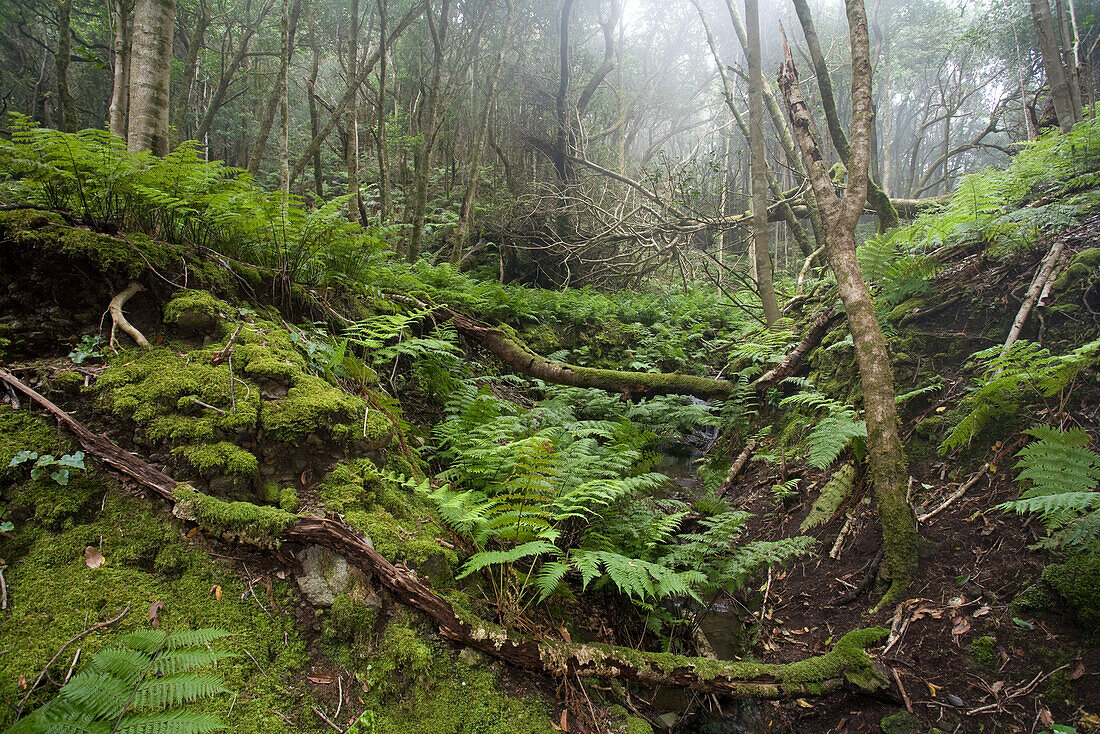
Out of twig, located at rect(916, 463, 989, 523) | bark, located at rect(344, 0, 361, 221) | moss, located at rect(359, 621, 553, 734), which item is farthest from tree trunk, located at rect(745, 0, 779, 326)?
moss, located at rect(359, 621, 553, 734)

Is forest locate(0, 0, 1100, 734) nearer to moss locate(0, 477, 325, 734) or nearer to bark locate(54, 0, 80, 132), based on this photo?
moss locate(0, 477, 325, 734)

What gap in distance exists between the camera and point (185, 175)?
316 cm

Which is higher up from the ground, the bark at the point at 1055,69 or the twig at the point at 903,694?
the bark at the point at 1055,69

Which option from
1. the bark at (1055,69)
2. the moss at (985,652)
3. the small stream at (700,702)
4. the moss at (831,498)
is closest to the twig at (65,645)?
the small stream at (700,702)

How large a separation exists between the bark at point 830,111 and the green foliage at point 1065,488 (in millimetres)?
5150

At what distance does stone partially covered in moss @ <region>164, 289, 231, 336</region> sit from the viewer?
2906 millimetres

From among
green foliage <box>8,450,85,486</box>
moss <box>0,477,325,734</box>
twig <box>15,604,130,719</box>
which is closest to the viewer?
twig <box>15,604,130,719</box>

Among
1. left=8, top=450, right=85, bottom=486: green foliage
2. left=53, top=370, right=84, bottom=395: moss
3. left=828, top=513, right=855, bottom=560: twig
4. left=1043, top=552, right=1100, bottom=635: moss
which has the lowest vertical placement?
left=828, top=513, right=855, bottom=560: twig

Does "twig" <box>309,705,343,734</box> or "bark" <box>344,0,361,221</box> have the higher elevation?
"bark" <box>344,0,361,221</box>

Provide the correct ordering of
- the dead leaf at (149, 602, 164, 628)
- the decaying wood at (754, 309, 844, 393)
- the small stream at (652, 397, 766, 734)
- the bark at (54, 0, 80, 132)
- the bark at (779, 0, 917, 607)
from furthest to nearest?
the bark at (54, 0, 80, 132) < the decaying wood at (754, 309, 844, 393) < the bark at (779, 0, 917, 607) < the small stream at (652, 397, 766, 734) < the dead leaf at (149, 602, 164, 628)

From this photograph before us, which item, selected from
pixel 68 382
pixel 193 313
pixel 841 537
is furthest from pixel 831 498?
pixel 68 382

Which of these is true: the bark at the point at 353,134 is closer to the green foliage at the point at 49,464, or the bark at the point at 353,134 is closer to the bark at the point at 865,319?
the bark at the point at 865,319

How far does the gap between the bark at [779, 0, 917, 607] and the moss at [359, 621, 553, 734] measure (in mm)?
2370

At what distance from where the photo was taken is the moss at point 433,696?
6.43 feet
